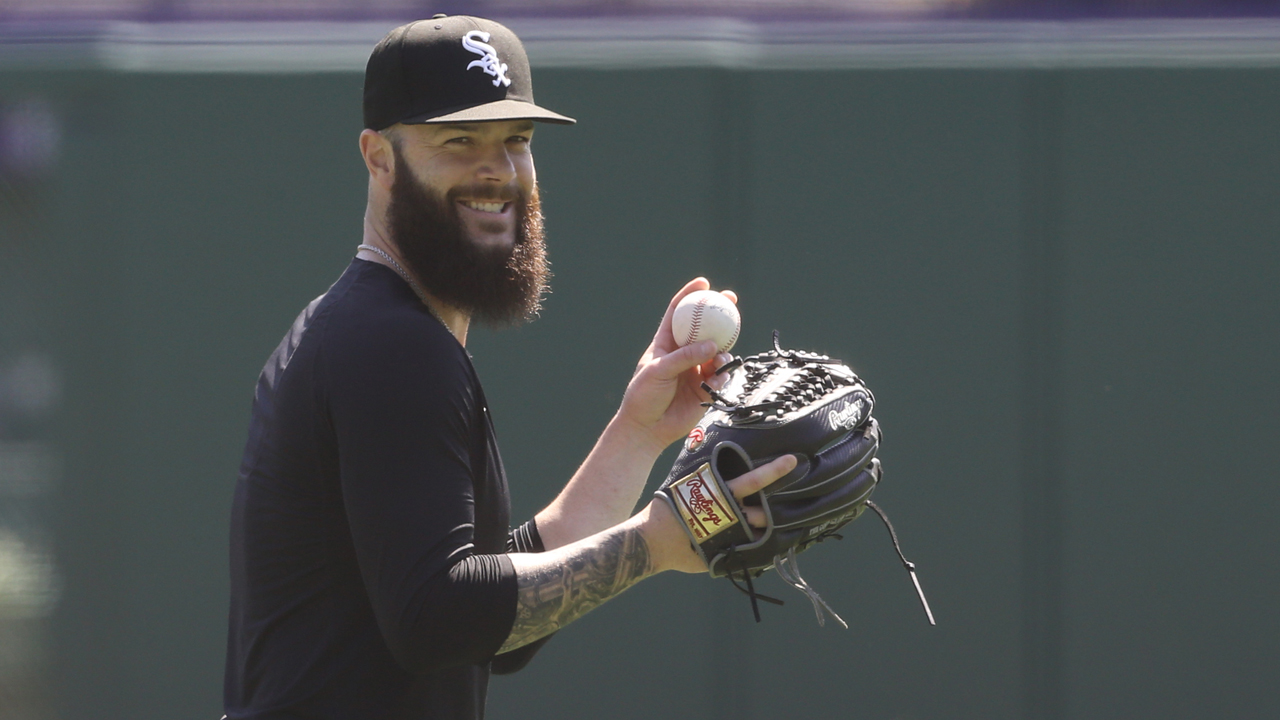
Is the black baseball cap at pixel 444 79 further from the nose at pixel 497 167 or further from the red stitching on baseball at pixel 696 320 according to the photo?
the red stitching on baseball at pixel 696 320

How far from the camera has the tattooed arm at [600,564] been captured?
1646mm

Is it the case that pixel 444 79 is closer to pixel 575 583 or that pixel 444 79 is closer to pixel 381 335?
pixel 381 335

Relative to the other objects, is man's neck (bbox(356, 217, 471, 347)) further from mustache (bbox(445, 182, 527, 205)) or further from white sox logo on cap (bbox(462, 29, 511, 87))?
white sox logo on cap (bbox(462, 29, 511, 87))

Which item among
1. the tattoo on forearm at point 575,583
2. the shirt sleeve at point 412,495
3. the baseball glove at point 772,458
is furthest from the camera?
the baseball glove at point 772,458

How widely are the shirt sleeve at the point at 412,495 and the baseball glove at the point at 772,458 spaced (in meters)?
0.34

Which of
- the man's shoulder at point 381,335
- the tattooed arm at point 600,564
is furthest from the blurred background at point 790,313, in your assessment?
the man's shoulder at point 381,335

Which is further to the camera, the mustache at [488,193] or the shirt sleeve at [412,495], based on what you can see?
the mustache at [488,193]

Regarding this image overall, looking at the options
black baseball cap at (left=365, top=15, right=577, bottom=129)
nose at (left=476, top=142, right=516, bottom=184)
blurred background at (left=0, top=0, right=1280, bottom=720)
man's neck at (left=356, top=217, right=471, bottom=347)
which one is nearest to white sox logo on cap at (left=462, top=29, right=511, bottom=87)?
black baseball cap at (left=365, top=15, right=577, bottom=129)

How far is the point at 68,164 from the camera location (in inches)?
145

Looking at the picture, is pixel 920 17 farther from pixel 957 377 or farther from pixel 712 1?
pixel 957 377

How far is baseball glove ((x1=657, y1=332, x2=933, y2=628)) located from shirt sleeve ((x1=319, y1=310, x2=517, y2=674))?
34cm

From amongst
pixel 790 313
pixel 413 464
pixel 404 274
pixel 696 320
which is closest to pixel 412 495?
pixel 413 464

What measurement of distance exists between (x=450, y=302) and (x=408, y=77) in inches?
14.1

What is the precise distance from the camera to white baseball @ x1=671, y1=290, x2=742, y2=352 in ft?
7.36
